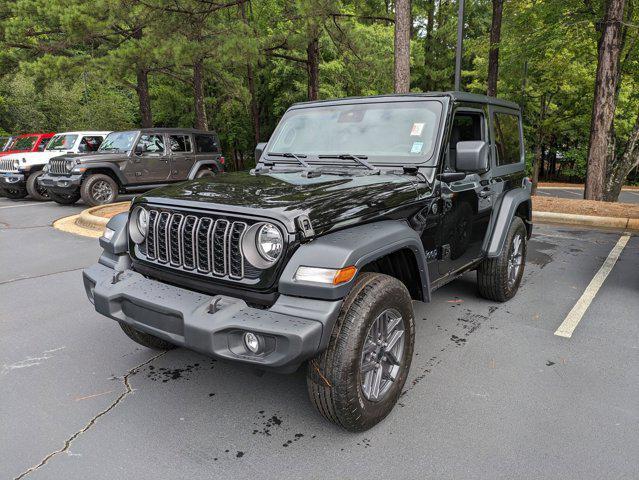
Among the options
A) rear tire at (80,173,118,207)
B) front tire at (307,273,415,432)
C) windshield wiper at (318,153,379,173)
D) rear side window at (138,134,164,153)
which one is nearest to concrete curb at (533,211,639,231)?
windshield wiper at (318,153,379,173)

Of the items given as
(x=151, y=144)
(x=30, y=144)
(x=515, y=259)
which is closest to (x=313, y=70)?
(x=151, y=144)

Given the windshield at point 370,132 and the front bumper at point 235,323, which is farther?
the windshield at point 370,132

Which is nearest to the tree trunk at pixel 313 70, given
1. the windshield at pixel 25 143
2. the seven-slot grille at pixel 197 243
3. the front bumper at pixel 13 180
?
the windshield at pixel 25 143

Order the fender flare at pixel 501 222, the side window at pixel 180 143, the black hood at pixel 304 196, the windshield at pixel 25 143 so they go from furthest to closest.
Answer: the windshield at pixel 25 143 → the side window at pixel 180 143 → the fender flare at pixel 501 222 → the black hood at pixel 304 196

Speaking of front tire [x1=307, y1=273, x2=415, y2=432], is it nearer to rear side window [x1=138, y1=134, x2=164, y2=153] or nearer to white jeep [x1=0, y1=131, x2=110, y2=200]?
rear side window [x1=138, y1=134, x2=164, y2=153]

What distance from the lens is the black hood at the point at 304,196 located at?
2.52 m

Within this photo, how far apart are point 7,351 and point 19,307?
3.83 ft

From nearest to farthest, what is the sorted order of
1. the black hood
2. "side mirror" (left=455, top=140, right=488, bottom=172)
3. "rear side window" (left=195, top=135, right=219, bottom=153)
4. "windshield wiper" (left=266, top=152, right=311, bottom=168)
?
the black hood, "side mirror" (left=455, top=140, right=488, bottom=172), "windshield wiper" (left=266, top=152, right=311, bottom=168), "rear side window" (left=195, top=135, right=219, bottom=153)

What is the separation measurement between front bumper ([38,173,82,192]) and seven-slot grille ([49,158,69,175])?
0.40 ft

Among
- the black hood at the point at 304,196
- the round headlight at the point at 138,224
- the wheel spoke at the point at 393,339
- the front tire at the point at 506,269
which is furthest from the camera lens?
the front tire at the point at 506,269

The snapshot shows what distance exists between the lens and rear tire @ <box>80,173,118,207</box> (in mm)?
11438

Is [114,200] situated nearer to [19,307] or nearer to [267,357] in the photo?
[19,307]

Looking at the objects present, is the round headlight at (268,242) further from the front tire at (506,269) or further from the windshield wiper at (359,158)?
the front tire at (506,269)

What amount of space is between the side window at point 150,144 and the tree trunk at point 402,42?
6179 mm
